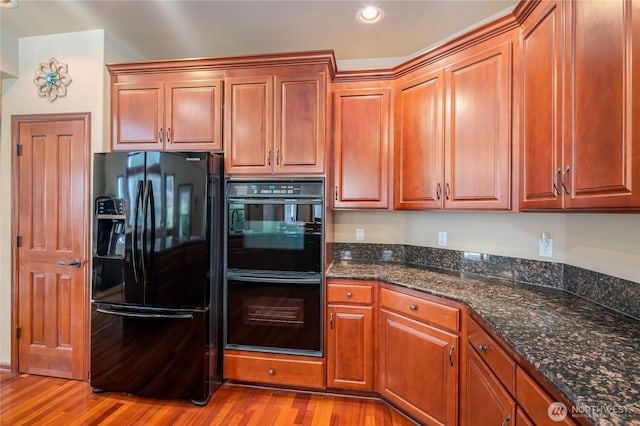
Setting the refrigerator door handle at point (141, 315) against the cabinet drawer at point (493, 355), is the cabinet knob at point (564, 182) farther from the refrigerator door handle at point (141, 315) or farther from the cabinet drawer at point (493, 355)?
the refrigerator door handle at point (141, 315)

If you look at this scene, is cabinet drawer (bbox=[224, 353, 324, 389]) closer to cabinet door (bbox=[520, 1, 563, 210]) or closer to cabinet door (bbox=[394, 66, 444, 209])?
cabinet door (bbox=[394, 66, 444, 209])

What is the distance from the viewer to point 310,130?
2207mm

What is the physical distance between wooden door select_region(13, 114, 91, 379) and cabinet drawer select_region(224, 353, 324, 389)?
1286mm

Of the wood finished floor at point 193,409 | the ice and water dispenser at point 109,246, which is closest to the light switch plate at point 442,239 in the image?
the wood finished floor at point 193,409

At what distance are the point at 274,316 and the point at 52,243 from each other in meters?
1.98

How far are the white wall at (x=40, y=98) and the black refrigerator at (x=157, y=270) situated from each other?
62cm

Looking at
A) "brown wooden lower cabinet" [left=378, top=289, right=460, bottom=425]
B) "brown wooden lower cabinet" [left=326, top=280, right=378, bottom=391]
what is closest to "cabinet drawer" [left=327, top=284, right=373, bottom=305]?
"brown wooden lower cabinet" [left=326, top=280, right=378, bottom=391]

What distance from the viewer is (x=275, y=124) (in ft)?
7.35

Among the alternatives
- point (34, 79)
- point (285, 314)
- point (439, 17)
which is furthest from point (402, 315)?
point (34, 79)

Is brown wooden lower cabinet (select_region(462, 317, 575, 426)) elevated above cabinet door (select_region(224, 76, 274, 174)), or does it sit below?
below

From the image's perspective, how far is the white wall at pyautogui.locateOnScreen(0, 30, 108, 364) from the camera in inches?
96.3

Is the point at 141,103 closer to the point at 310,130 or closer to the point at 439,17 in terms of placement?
the point at 310,130

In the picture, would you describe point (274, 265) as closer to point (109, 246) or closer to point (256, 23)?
point (109, 246)

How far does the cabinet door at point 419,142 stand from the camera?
2.08 m
